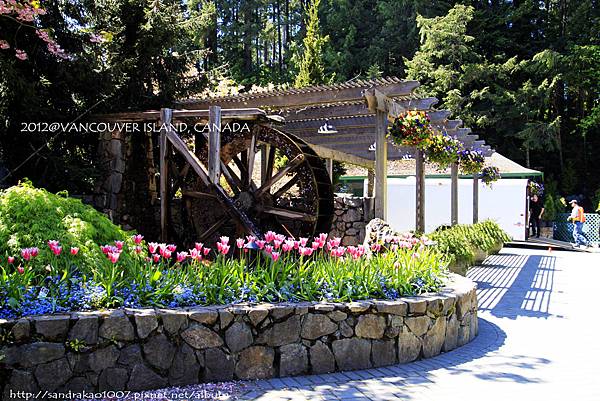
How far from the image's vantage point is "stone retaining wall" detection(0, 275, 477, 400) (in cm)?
358

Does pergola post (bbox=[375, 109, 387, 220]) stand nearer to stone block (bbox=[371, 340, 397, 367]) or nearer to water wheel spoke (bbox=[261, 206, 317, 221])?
water wheel spoke (bbox=[261, 206, 317, 221])

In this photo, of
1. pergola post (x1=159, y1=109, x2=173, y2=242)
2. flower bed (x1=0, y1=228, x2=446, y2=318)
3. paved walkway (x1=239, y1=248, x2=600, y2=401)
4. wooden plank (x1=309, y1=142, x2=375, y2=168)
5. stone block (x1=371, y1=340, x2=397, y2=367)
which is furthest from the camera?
wooden plank (x1=309, y1=142, x2=375, y2=168)

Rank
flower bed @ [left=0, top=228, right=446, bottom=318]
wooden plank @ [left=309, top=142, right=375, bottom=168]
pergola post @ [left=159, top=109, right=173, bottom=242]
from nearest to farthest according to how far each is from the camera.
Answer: flower bed @ [left=0, top=228, right=446, bottom=318]
pergola post @ [left=159, top=109, right=173, bottom=242]
wooden plank @ [left=309, top=142, right=375, bottom=168]

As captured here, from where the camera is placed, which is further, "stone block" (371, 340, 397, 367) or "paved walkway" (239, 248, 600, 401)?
"stone block" (371, 340, 397, 367)

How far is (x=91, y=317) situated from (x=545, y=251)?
14843mm

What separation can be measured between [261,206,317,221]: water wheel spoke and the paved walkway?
2824mm

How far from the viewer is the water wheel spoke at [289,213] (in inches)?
341

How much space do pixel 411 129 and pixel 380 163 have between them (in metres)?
0.66

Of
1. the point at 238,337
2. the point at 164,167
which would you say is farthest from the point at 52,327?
the point at 164,167

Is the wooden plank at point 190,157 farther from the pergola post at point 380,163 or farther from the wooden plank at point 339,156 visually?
the wooden plank at point 339,156

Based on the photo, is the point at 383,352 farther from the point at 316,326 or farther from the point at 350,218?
the point at 350,218

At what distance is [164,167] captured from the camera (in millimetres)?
8375

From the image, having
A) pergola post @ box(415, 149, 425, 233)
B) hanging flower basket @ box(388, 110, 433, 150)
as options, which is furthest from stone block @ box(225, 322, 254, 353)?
pergola post @ box(415, 149, 425, 233)

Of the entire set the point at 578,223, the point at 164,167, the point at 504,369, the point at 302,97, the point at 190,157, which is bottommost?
the point at 504,369
